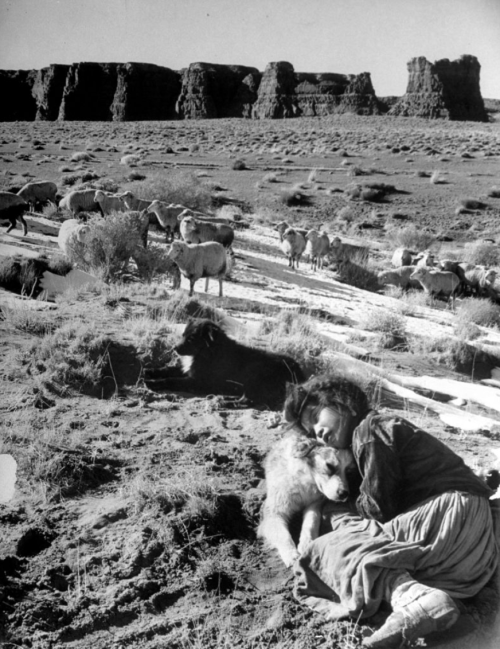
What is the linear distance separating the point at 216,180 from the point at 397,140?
21464 millimetres

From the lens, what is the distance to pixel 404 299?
15023mm

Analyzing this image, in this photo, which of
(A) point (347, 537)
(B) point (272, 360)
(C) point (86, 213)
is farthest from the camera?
(C) point (86, 213)

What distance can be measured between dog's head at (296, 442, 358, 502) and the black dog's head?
10.5 feet

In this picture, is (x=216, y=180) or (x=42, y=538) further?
(x=216, y=180)

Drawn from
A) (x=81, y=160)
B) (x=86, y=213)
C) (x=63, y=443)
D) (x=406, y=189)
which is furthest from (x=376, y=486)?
(x=81, y=160)

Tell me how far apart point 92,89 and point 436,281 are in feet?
239

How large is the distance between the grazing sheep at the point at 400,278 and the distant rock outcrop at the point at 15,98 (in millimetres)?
20468

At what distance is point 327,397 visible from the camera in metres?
4.49

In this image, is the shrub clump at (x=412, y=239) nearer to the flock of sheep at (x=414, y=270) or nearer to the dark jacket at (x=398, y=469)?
the flock of sheep at (x=414, y=270)

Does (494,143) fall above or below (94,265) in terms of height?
above

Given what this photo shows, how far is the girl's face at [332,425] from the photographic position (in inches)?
169

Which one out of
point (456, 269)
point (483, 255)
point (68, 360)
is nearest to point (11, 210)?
point (68, 360)

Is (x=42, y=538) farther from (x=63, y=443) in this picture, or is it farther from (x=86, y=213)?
(x=86, y=213)

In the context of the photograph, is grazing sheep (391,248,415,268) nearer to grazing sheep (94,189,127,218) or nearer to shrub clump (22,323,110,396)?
grazing sheep (94,189,127,218)
